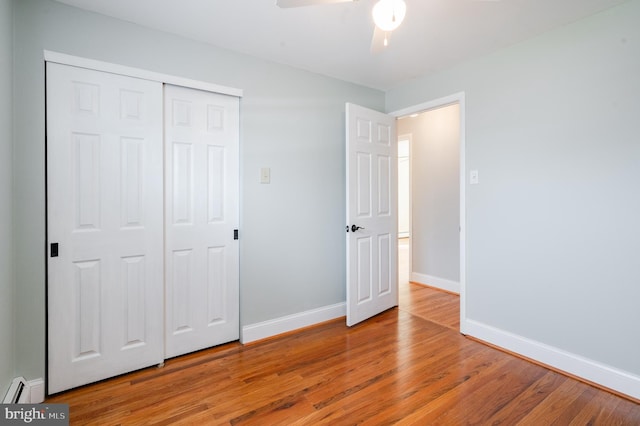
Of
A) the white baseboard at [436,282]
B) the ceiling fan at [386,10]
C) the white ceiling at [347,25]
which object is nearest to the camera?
the ceiling fan at [386,10]

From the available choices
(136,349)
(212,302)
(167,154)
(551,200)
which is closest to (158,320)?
(136,349)

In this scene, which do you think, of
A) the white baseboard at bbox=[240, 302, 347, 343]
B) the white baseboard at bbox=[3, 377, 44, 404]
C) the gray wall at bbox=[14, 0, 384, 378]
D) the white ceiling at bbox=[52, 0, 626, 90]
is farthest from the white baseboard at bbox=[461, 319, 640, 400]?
the white baseboard at bbox=[3, 377, 44, 404]

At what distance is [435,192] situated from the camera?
4.30 meters

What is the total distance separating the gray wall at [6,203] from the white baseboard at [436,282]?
424 cm

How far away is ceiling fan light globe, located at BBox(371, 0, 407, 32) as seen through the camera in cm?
138

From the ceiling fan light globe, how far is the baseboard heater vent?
2.75 m

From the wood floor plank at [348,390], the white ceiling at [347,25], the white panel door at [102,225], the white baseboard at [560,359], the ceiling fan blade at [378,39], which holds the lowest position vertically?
the wood floor plank at [348,390]

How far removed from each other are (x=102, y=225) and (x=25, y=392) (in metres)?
1.04

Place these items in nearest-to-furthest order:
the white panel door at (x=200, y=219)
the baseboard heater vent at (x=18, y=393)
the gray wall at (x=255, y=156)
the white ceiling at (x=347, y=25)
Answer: the baseboard heater vent at (x=18, y=393) < the gray wall at (x=255, y=156) < the white ceiling at (x=347, y=25) < the white panel door at (x=200, y=219)

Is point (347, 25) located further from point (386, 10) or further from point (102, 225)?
point (102, 225)

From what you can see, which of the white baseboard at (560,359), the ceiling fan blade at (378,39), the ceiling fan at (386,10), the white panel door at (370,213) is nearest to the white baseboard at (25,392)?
the white panel door at (370,213)

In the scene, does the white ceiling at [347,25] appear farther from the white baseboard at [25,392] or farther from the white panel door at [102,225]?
the white baseboard at [25,392]

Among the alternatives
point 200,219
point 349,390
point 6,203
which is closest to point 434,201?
point 349,390

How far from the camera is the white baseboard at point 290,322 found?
266 centimetres
